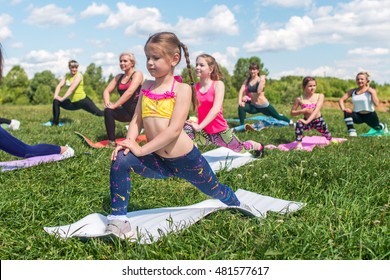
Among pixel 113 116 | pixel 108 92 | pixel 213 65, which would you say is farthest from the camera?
pixel 113 116

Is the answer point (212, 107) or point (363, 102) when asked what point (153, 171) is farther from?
point (363, 102)

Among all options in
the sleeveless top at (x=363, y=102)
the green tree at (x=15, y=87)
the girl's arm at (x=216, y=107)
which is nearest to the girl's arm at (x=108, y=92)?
the girl's arm at (x=216, y=107)

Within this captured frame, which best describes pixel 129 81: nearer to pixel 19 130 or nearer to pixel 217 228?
pixel 19 130

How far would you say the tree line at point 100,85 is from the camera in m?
29.3

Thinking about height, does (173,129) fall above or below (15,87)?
below

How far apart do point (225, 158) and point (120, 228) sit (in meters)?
3.28

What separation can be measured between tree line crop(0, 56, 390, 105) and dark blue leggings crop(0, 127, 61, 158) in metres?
24.1

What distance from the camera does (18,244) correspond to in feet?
10.2

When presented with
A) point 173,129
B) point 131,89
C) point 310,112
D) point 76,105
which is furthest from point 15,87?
point 173,129

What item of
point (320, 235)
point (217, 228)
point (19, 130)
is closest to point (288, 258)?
point (320, 235)

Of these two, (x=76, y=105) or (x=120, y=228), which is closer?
(x=120, y=228)

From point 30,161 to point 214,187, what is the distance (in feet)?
9.67

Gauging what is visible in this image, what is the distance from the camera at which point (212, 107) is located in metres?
5.82

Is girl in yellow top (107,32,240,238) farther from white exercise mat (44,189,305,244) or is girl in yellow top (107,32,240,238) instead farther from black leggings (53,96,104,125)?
black leggings (53,96,104,125)
